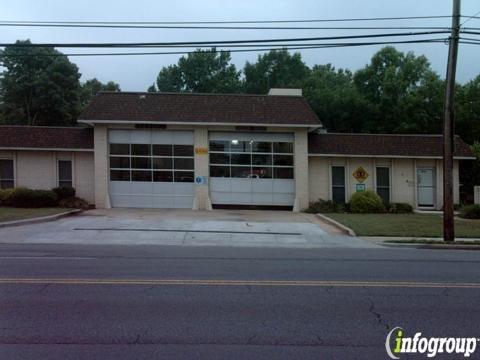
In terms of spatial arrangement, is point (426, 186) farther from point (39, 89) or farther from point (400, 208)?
point (39, 89)

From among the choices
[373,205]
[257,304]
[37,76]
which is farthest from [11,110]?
[257,304]

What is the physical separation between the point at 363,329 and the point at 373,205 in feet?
68.2

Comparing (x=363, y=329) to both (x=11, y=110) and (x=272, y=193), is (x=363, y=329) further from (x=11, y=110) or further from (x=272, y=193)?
(x=11, y=110)

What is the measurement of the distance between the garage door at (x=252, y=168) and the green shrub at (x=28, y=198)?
325 inches

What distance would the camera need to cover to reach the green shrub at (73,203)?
86.7ft

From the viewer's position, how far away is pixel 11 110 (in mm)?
55031

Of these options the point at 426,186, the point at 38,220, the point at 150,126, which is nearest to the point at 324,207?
the point at 426,186

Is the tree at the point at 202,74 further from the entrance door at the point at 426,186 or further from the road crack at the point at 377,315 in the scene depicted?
the road crack at the point at 377,315

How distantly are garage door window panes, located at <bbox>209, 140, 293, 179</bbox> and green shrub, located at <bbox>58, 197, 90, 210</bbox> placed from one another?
695 centimetres

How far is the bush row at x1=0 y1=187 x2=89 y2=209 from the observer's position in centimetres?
2538

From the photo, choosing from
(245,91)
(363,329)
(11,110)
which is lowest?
(363,329)

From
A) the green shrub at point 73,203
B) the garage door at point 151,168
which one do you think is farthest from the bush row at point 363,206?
the green shrub at point 73,203

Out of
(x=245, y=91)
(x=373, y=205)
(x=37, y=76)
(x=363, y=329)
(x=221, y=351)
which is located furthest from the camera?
(x=245, y=91)

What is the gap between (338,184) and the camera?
2889 cm
